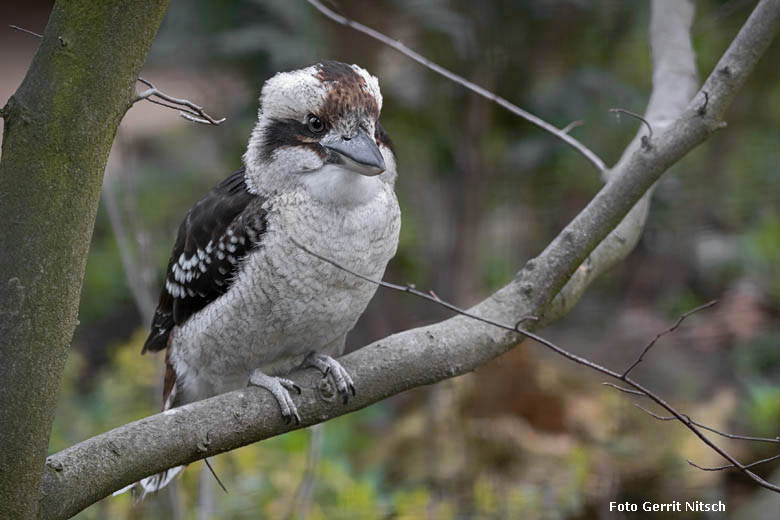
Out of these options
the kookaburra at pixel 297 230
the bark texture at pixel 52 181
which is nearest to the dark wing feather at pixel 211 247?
the kookaburra at pixel 297 230

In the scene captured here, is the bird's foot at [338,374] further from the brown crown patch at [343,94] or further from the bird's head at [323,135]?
the brown crown patch at [343,94]

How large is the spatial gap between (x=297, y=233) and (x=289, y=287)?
0.14 m

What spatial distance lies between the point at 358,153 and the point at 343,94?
16 cm

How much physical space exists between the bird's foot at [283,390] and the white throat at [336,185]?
47cm

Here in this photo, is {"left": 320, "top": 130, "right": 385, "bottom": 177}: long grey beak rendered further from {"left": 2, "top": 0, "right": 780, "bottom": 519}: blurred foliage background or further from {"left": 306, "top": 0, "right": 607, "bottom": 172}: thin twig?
{"left": 2, "top": 0, "right": 780, "bottom": 519}: blurred foliage background

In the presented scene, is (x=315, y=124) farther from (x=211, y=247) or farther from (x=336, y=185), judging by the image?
(x=211, y=247)

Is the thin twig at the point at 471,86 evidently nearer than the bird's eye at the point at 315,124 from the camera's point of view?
No

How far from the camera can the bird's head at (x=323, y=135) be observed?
90.6 inches

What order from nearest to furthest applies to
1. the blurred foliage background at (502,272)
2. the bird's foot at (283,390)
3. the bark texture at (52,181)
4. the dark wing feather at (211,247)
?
the bark texture at (52,181), the bird's foot at (283,390), the dark wing feather at (211,247), the blurred foliage background at (502,272)

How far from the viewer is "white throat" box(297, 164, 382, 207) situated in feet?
7.75

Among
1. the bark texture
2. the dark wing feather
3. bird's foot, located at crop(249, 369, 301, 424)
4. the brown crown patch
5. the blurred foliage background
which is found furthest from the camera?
the blurred foliage background

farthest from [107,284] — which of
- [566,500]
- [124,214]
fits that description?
[566,500]

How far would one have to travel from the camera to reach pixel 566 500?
3660mm

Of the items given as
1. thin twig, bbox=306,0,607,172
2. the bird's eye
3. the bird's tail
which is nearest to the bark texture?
the bird's eye
